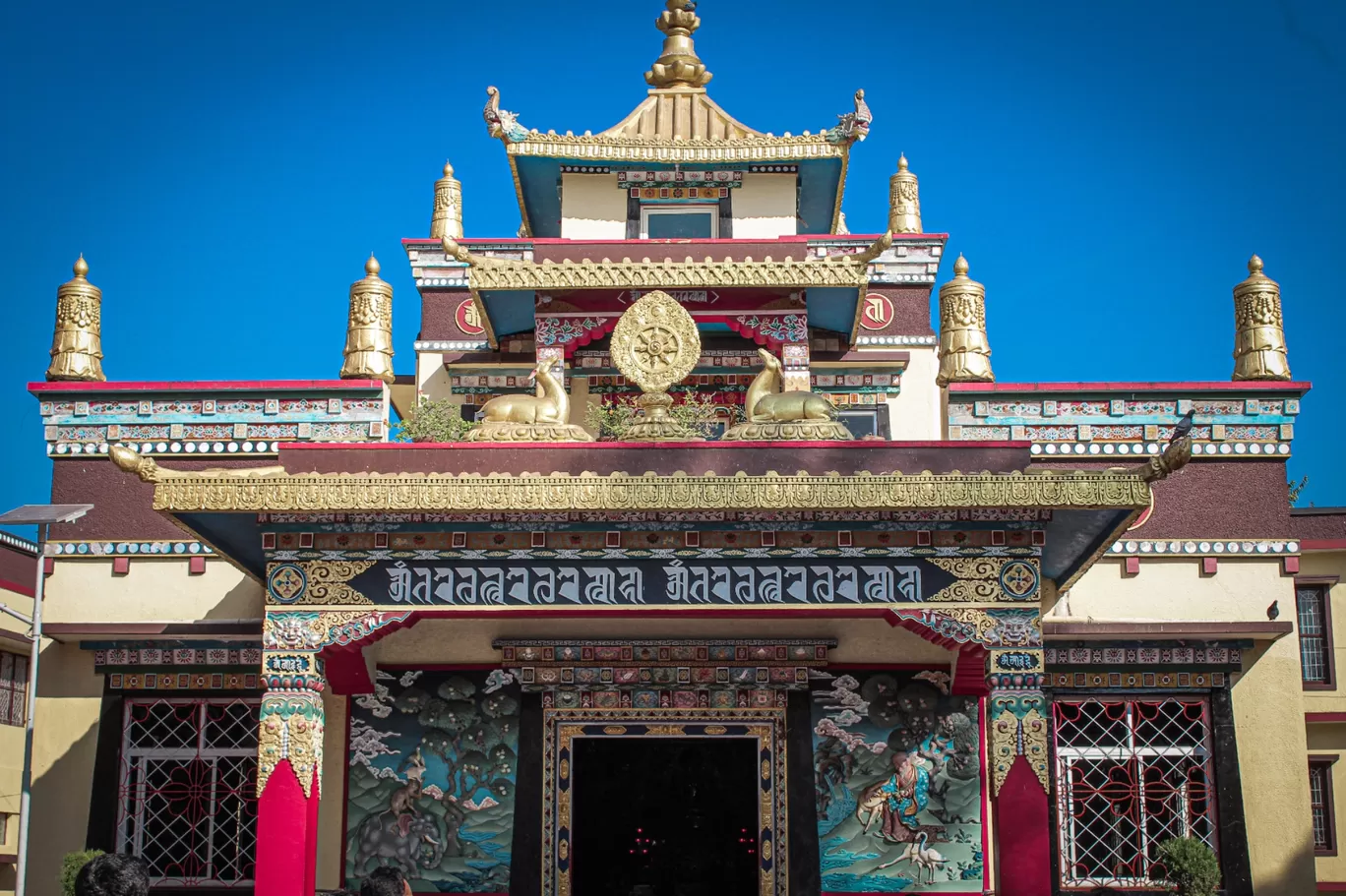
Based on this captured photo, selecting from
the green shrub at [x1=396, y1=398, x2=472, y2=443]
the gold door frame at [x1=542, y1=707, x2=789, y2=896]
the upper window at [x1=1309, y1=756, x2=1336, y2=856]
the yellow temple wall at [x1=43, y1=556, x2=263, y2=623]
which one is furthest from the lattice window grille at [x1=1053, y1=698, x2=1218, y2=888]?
the yellow temple wall at [x1=43, y1=556, x2=263, y2=623]

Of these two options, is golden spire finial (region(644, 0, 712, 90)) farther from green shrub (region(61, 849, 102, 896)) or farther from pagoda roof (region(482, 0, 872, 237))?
green shrub (region(61, 849, 102, 896))

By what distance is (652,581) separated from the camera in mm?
14602

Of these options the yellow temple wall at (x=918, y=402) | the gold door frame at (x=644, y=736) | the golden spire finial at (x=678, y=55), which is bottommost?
the gold door frame at (x=644, y=736)

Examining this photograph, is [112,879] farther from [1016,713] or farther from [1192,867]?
[1192,867]

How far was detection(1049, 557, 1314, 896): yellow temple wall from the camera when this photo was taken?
1769cm

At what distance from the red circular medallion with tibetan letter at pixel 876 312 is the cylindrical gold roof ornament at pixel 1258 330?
4978 millimetres

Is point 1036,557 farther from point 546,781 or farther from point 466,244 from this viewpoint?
point 466,244

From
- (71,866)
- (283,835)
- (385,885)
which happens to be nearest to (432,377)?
(71,866)

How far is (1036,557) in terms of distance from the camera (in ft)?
47.7

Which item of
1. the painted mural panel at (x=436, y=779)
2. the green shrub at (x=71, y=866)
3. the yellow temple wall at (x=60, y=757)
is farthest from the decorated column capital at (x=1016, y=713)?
the yellow temple wall at (x=60, y=757)

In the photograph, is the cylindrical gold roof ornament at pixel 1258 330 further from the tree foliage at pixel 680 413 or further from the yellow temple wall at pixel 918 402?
the tree foliage at pixel 680 413

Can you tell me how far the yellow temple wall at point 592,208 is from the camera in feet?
72.2

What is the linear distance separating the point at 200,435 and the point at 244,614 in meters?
2.49

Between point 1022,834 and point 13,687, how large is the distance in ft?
41.9
